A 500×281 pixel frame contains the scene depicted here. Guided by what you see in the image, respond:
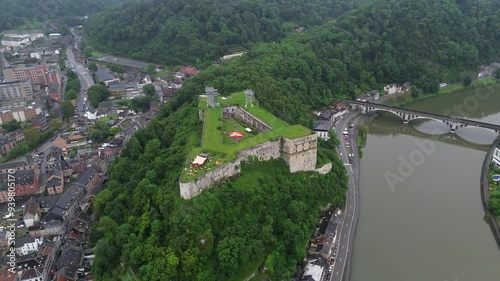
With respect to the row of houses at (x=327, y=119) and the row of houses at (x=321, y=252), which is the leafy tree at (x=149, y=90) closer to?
the row of houses at (x=327, y=119)

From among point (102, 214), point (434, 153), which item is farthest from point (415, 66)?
→ point (102, 214)

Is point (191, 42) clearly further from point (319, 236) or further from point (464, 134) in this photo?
point (319, 236)

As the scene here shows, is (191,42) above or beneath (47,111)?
above

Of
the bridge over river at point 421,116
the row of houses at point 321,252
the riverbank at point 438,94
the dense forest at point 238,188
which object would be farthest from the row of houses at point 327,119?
the row of houses at point 321,252

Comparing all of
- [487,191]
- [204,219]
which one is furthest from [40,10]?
[487,191]

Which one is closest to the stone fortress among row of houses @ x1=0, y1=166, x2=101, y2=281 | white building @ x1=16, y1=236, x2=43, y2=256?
row of houses @ x1=0, y1=166, x2=101, y2=281

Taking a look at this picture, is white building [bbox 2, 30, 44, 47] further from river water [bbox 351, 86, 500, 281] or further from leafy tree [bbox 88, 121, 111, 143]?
river water [bbox 351, 86, 500, 281]

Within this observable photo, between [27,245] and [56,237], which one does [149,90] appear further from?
[27,245]
